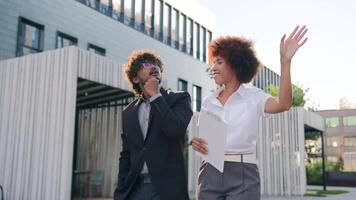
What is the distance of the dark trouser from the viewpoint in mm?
2662

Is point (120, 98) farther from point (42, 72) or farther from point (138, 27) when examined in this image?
point (138, 27)

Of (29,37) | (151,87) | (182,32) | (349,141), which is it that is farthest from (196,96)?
(349,141)

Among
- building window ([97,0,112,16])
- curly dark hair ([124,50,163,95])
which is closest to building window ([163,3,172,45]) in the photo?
building window ([97,0,112,16])

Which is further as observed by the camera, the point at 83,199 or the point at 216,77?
the point at 83,199

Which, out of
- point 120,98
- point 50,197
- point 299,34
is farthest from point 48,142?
point 299,34

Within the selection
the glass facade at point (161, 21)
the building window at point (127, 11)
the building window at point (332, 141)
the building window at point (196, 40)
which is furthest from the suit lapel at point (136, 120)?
the building window at point (332, 141)

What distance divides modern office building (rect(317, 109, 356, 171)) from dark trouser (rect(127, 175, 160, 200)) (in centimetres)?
6168

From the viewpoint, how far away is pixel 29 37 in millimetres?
14758

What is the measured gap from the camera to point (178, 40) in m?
23.3

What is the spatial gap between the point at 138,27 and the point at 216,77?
18.1m

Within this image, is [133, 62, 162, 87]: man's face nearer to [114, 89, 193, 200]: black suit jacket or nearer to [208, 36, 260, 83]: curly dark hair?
[114, 89, 193, 200]: black suit jacket

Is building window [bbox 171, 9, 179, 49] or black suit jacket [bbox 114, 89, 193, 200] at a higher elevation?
building window [bbox 171, 9, 179, 49]

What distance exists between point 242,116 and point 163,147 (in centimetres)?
51

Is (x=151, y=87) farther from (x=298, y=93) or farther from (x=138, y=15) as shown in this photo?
(x=298, y=93)
